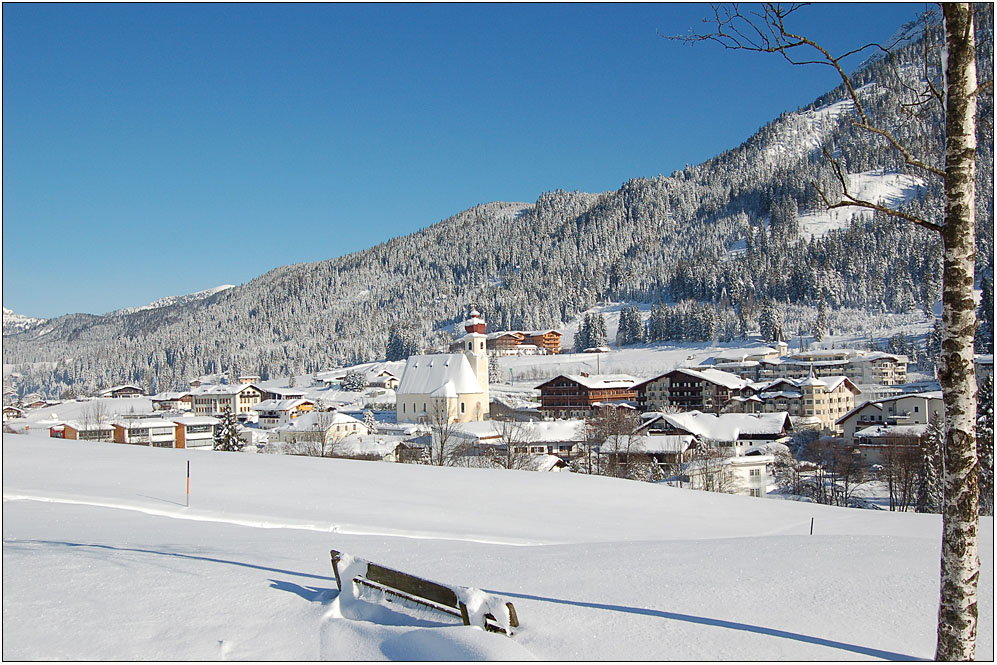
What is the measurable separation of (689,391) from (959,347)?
63527mm

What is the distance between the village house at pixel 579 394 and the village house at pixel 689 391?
1938 mm

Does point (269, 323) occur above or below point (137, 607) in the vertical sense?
above

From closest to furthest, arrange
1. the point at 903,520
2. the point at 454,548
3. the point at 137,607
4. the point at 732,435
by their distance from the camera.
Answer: the point at 137,607, the point at 454,548, the point at 903,520, the point at 732,435

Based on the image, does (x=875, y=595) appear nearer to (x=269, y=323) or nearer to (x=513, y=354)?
(x=513, y=354)

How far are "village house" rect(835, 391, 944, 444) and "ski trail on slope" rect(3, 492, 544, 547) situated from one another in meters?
44.9

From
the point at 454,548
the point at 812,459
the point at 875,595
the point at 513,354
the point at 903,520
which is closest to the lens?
the point at 875,595

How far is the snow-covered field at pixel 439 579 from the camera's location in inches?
158

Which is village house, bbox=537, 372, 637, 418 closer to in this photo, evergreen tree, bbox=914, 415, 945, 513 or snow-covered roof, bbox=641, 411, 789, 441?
snow-covered roof, bbox=641, 411, 789, 441

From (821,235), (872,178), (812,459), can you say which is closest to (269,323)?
(821,235)

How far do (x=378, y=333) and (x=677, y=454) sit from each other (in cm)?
12822

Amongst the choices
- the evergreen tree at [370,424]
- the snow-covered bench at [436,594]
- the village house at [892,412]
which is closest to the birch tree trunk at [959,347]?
the snow-covered bench at [436,594]

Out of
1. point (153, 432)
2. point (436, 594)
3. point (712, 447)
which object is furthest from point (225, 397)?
point (436, 594)

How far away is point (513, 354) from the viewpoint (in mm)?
122500

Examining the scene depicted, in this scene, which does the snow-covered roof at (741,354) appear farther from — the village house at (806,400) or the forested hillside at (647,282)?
the village house at (806,400)
